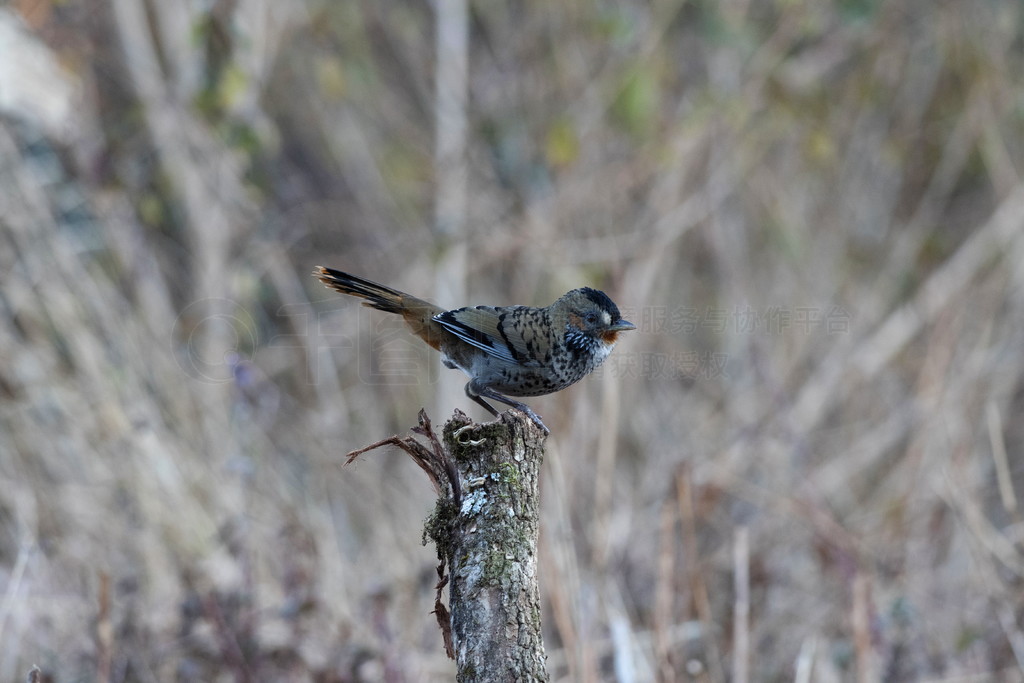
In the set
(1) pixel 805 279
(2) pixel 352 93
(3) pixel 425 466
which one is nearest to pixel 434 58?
(2) pixel 352 93

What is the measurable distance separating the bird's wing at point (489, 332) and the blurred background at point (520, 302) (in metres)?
0.90

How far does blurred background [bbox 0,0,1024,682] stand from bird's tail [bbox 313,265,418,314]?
687mm

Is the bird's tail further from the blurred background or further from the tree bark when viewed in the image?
the tree bark

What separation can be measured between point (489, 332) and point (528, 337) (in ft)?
0.55

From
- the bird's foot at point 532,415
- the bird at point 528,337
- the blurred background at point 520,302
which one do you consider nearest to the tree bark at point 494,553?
the bird's foot at point 532,415

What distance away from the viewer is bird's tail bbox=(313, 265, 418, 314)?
12.5 ft

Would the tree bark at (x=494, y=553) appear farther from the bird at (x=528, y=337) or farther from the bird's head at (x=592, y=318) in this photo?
the bird's head at (x=592, y=318)

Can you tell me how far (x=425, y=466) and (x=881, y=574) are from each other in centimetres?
422

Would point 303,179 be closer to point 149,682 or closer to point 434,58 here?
point 434,58

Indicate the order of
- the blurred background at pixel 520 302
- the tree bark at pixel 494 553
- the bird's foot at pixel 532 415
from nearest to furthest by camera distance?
1. the tree bark at pixel 494 553
2. the bird's foot at pixel 532 415
3. the blurred background at pixel 520 302

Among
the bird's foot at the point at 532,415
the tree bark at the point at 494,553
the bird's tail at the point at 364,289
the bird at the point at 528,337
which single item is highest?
the bird's tail at the point at 364,289

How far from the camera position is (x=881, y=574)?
5738 mm

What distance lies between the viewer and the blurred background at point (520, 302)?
505 cm

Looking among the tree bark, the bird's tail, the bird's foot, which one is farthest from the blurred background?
the tree bark
